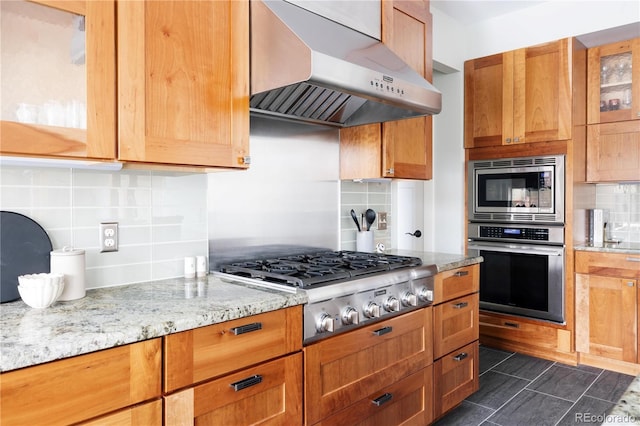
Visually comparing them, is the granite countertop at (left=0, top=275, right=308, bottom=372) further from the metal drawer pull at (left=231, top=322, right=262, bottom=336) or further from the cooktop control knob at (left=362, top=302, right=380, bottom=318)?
the cooktop control knob at (left=362, top=302, right=380, bottom=318)

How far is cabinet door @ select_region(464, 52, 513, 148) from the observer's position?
3707 mm

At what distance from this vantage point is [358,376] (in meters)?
1.87

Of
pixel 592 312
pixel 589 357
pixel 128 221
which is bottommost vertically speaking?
pixel 589 357

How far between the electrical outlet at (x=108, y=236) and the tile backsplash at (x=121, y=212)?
0.02m

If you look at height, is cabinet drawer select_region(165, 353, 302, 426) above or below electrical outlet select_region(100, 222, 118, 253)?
below

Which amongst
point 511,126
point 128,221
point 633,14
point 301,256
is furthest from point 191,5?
point 633,14

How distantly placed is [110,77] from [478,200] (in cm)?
326

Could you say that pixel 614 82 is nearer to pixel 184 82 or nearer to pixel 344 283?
pixel 344 283

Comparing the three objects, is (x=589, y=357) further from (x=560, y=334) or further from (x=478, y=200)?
(x=478, y=200)

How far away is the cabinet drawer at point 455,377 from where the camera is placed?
2352 millimetres

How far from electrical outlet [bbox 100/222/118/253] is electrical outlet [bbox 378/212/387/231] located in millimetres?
1759

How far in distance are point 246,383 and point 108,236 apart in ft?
2.72

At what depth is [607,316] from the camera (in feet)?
10.7

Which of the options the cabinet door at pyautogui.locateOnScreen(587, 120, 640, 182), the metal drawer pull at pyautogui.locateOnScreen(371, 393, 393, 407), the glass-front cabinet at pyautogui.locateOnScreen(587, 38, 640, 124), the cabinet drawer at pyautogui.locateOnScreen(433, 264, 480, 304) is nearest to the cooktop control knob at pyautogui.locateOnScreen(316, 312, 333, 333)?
the metal drawer pull at pyautogui.locateOnScreen(371, 393, 393, 407)
